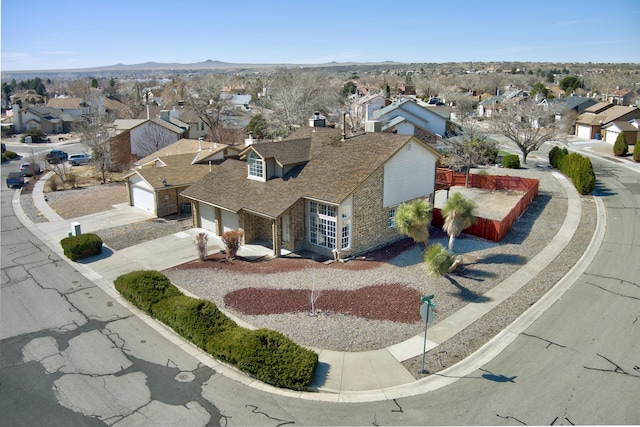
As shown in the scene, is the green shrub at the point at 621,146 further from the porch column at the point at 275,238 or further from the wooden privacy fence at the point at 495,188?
the porch column at the point at 275,238

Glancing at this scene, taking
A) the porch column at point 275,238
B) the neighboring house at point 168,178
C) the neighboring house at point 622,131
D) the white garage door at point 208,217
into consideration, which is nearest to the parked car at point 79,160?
the neighboring house at point 168,178

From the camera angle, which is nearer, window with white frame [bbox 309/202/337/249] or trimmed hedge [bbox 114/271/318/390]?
trimmed hedge [bbox 114/271/318/390]

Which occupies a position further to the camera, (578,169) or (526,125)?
(526,125)

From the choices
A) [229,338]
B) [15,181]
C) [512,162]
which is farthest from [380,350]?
[15,181]

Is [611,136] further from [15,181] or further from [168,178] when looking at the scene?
[15,181]

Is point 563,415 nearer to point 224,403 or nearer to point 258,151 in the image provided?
point 224,403

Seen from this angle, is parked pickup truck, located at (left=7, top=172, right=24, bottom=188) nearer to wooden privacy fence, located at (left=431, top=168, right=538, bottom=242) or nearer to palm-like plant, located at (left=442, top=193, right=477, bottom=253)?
wooden privacy fence, located at (left=431, top=168, right=538, bottom=242)

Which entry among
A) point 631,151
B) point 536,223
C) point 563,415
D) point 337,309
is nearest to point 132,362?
point 337,309

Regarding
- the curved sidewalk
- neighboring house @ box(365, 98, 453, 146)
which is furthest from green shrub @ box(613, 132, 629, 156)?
the curved sidewalk
